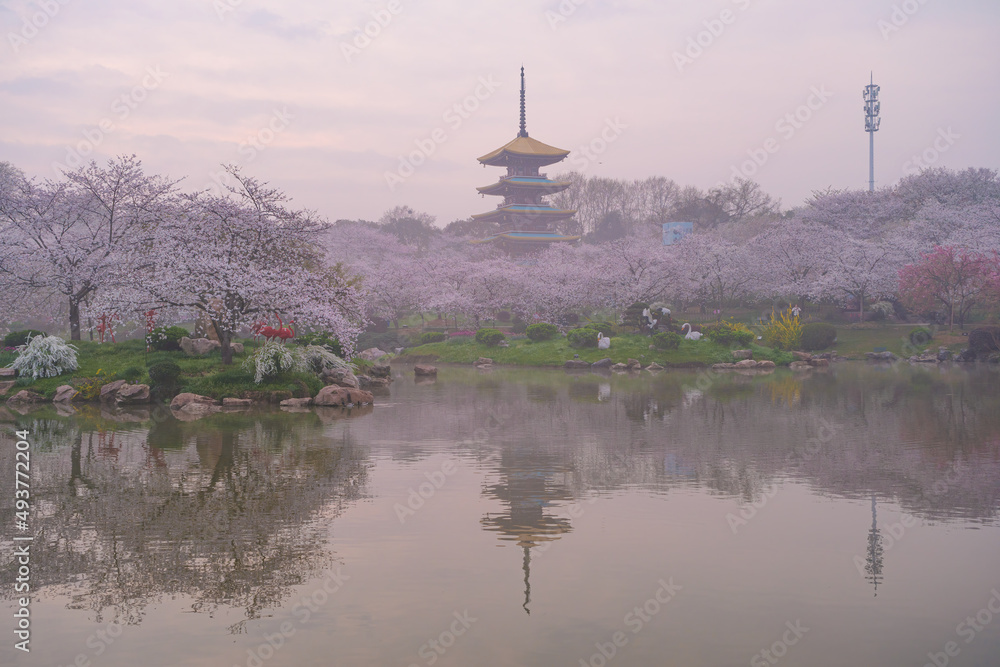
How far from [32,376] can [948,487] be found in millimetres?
24226

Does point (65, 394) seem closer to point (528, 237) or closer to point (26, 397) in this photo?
point (26, 397)

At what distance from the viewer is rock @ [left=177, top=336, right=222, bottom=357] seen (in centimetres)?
2527

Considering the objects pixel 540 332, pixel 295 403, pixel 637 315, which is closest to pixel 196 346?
pixel 295 403

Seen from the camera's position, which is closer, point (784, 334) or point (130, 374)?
point (130, 374)

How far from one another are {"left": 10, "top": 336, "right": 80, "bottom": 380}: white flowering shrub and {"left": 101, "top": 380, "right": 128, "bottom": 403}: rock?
230cm

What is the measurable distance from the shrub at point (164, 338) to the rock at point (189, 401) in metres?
4.95

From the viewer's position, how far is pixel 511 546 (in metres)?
8.62

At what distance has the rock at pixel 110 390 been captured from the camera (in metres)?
22.4

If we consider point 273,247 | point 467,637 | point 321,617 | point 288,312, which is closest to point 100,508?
point 321,617

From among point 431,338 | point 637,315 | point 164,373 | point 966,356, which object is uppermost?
point 637,315

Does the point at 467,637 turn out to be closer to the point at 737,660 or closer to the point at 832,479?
the point at 737,660

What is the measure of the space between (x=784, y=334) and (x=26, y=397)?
35541mm

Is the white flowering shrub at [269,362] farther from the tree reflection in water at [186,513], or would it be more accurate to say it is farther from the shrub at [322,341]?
the tree reflection in water at [186,513]

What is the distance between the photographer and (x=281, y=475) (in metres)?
12.1
